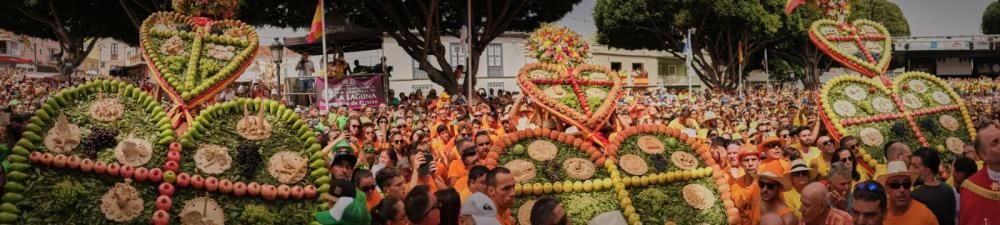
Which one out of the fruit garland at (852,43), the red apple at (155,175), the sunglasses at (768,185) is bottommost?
the sunglasses at (768,185)

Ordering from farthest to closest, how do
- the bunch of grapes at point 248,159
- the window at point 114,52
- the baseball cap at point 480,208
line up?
the window at point 114,52 → the bunch of grapes at point 248,159 → the baseball cap at point 480,208

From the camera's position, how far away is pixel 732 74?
42375 millimetres

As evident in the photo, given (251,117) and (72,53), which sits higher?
(72,53)

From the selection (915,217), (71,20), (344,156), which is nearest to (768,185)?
(915,217)

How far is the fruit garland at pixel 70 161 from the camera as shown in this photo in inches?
183

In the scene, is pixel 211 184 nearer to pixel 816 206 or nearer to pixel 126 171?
pixel 126 171

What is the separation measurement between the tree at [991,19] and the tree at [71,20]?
231ft

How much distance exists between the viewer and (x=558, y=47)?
10.1 m

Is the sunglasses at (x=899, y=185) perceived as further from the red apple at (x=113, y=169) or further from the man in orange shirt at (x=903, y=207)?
the red apple at (x=113, y=169)

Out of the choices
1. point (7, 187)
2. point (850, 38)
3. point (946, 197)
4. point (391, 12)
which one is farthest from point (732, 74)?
point (7, 187)

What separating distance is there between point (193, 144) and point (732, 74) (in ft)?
130

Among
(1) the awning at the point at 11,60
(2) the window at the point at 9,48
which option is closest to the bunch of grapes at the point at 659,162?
(1) the awning at the point at 11,60

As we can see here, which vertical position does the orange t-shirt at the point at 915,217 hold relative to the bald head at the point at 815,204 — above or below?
below

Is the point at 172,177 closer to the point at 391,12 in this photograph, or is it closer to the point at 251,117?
the point at 251,117
